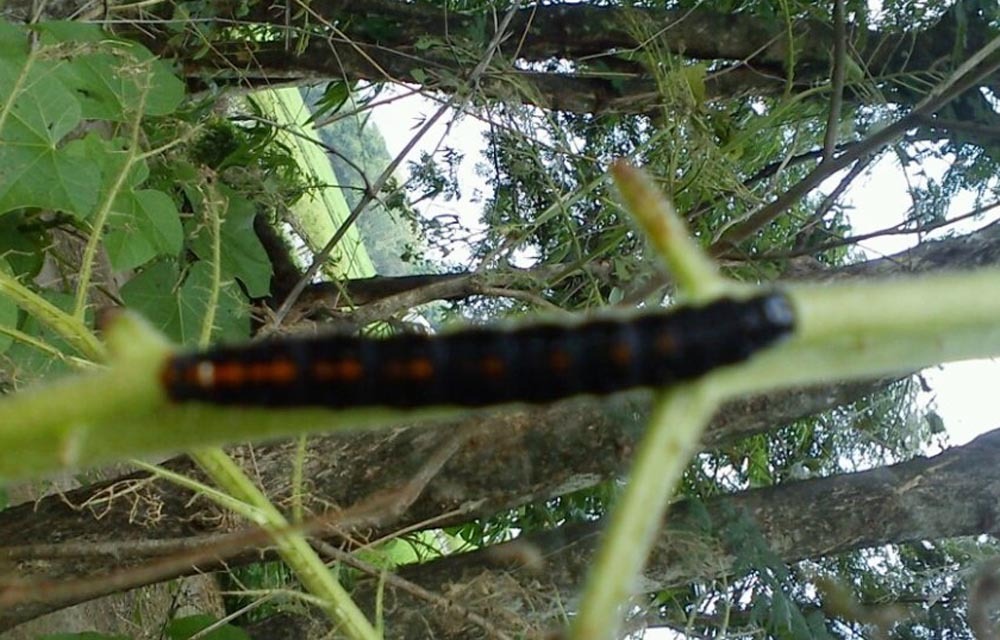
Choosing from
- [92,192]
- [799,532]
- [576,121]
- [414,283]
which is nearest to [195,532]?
[92,192]

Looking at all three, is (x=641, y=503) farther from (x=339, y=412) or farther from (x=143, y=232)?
(x=143, y=232)

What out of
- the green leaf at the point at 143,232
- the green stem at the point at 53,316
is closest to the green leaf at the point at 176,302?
the green leaf at the point at 143,232

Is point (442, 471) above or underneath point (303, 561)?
above

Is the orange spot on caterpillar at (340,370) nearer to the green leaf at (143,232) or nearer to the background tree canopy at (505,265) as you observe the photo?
the background tree canopy at (505,265)

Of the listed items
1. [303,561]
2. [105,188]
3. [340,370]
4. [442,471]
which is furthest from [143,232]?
[340,370]

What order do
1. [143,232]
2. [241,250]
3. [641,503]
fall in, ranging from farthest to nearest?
[241,250] < [143,232] < [641,503]

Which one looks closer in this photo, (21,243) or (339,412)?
(339,412)
